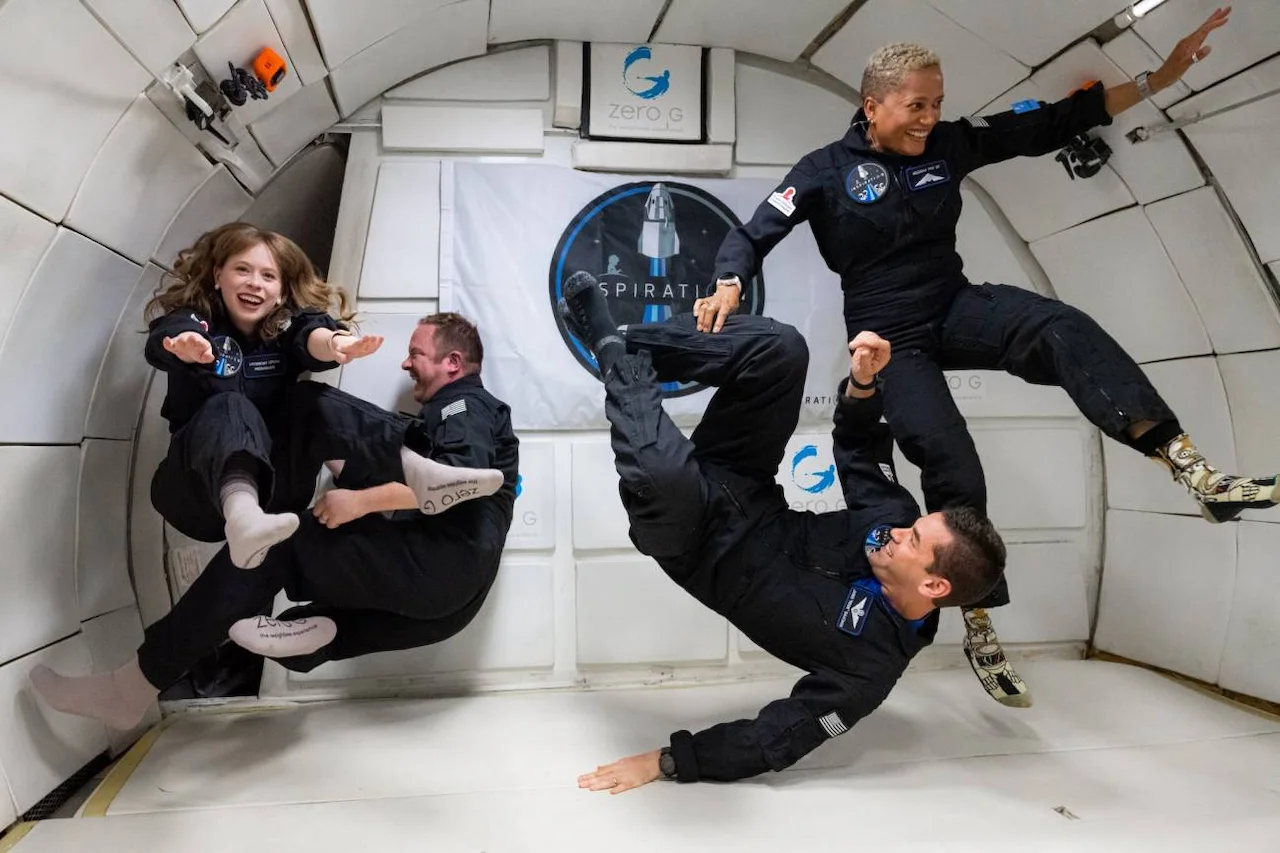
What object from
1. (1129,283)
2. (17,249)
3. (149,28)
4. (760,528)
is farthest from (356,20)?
(1129,283)

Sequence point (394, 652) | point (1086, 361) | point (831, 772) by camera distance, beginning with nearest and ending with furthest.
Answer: point (1086, 361), point (831, 772), point (394, 652)

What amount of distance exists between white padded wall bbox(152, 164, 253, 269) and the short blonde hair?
197 centimetres

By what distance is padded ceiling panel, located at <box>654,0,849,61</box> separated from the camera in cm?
275

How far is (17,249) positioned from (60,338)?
0.36m

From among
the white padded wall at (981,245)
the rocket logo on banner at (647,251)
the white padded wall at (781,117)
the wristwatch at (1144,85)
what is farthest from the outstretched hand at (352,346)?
the white padded wall at (981,245)

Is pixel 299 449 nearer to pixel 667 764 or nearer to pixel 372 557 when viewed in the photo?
pixel 372 557

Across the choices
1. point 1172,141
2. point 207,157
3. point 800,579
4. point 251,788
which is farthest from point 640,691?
point 1172,141

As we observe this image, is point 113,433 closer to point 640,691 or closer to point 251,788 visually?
point 251,788

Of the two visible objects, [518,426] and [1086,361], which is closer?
[1086,361]

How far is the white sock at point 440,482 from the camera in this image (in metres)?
2.08

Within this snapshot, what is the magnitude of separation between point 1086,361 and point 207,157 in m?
2.50

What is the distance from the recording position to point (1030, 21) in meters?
2.43

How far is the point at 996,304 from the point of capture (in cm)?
214

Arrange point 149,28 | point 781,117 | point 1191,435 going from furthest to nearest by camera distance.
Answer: point 781,117, point 1191,435, point 149,28
